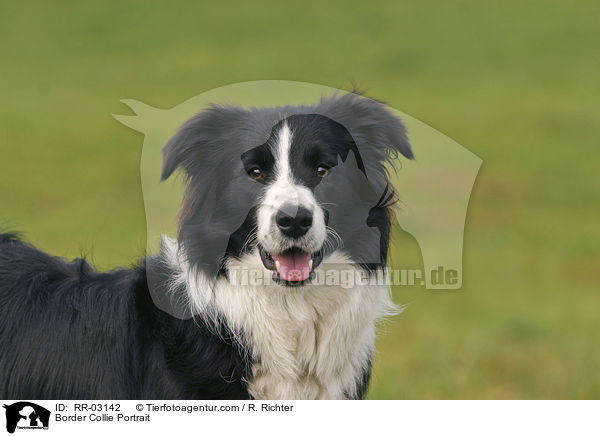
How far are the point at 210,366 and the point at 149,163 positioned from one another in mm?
1042

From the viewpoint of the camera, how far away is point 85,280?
156 inches

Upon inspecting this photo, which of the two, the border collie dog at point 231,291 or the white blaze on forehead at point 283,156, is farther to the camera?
the border collie dog at point 231,291

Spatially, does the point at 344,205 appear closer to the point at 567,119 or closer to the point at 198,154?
the point at 198,154

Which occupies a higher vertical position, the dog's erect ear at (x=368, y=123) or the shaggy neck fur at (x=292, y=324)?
the dog's erect ear at (x=368, y=123)

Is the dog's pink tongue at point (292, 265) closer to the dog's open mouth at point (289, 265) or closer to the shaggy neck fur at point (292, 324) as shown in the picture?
the dog's open mouth at point (289, 265)

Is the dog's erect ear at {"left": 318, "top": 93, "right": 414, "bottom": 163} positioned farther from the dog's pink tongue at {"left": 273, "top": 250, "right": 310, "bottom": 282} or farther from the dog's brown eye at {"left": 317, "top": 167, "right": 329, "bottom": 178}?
the dog's pink tongue at {"left": 273, "top": 250, "right": 310, "bottom": 282}

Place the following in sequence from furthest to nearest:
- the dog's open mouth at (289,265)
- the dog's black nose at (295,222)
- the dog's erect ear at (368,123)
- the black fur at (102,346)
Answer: the dog's erect ear at (368,123)
the black fur at (102,346)
the dog's open mouth at (289,265)
the dog's black nose at (295,222)

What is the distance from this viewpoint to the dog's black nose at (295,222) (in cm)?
342

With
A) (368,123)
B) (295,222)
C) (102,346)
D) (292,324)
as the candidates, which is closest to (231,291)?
(292,324)

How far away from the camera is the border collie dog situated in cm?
369
